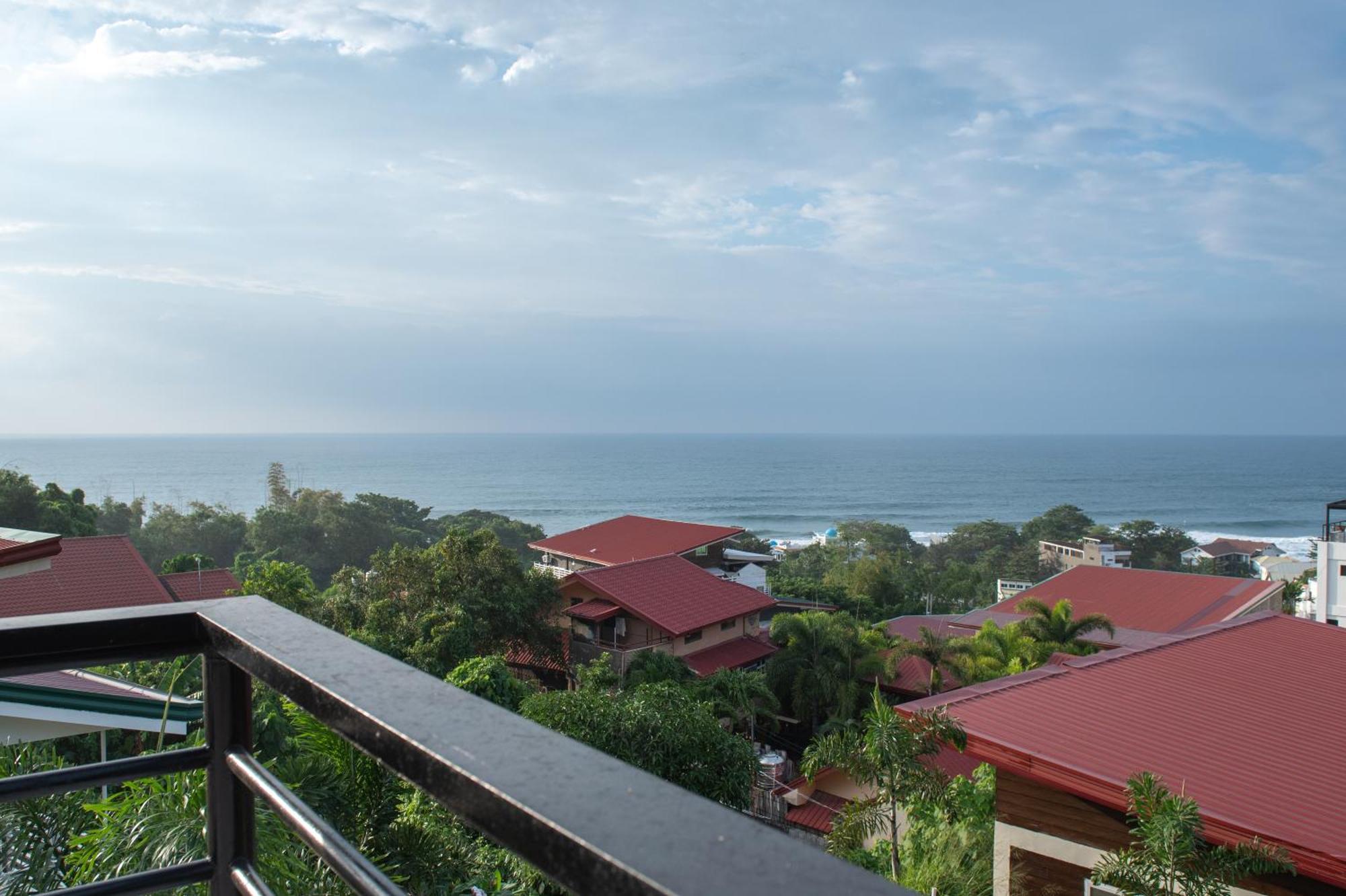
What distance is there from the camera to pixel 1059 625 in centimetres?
1492

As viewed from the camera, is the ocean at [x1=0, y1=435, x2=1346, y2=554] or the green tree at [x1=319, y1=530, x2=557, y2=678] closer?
the green tree at [x1=319, y1=530, x2=557, y2=678]

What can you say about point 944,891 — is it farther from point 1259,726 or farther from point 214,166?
point 214,166

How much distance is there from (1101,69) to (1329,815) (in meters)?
26.5

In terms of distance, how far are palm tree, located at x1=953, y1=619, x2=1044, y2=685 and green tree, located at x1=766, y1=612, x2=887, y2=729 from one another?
144 cm

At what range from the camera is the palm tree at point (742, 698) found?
12.4 meters

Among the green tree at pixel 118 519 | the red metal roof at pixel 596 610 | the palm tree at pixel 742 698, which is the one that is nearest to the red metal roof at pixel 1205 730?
the palm tree at pixel 742 698

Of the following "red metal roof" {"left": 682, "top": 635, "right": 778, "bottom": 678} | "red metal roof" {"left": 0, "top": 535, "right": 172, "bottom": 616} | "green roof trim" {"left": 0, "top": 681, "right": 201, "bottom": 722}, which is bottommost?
"red metal roof" {"left": 682, "top": 635, "right": 778, "bottom": 678}

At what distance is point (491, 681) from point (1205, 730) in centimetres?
718

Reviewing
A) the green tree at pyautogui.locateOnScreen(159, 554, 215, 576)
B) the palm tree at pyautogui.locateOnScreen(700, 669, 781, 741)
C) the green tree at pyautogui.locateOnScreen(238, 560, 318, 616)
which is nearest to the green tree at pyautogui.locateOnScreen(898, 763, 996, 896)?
the palm tree at pyautogui.locateOnScreen(700, 669, 781, 741)

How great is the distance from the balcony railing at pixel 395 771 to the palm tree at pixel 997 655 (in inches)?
562

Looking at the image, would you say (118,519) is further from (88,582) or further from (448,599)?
(88,582)

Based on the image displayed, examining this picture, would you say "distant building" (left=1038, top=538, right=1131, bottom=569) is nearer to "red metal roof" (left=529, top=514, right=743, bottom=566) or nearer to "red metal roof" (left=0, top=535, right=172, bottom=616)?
"red metal roof" (left=529, top=514, right=743, bottom=566)

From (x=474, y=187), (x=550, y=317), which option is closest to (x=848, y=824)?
(x=474, y=187)

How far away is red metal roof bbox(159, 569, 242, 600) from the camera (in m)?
12.5
